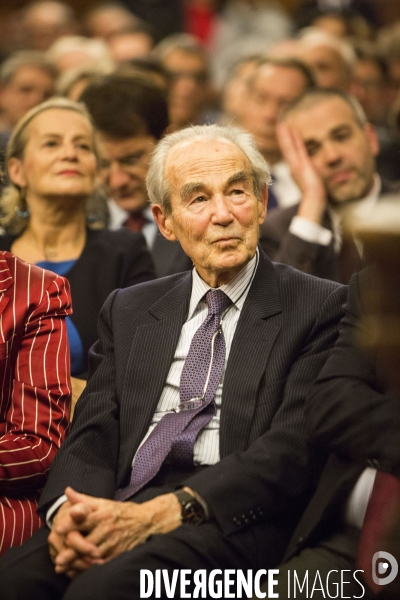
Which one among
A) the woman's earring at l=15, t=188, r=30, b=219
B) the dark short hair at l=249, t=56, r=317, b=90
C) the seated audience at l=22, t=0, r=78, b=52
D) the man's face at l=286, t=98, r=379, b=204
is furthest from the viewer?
the seated audience at l=22, t=0, r=78, b=52

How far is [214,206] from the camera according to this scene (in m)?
2.35

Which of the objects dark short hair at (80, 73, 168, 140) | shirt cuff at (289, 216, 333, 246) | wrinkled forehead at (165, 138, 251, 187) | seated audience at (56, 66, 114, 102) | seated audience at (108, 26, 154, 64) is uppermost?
seated audience at (108, 26, 154, 64)

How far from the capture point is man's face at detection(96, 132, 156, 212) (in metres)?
3.81

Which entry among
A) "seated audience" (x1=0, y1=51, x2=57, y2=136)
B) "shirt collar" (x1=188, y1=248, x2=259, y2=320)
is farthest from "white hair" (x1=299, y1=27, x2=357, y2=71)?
"shirt collar" (x1=188, y1=248, x2=259, y2=320)

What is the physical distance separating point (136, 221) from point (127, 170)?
225mm

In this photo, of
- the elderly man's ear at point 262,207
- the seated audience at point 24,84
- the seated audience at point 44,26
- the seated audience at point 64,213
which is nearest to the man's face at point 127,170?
the seated audience at point 64,213

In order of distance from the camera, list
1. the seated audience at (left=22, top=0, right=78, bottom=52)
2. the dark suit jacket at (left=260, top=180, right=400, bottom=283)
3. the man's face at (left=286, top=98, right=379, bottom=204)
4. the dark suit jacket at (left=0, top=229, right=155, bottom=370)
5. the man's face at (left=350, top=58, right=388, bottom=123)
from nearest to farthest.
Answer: the dark suit jacket at (left=0, top=229, right=155, bottom=370) < the dark suit jacket at (left=260, top=180, right=400, bottom=283) < the man's face at (left=286, top=98, right=379, bottom=204) < the man's face at (left=350, top=58, right=388, bottom=123) < the seated audience at (left=22, top=0, right=78, bottom=52)

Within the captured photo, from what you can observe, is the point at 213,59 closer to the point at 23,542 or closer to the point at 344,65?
the point at 344,65

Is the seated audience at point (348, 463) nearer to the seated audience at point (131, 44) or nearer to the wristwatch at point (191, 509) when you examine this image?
the wristwatch at point (191, 509)

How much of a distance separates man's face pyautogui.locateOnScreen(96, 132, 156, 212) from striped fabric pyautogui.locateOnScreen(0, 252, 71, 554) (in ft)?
4.78

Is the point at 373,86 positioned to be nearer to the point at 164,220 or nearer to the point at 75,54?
the point at 75,54

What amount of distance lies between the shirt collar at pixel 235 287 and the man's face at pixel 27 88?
335cm

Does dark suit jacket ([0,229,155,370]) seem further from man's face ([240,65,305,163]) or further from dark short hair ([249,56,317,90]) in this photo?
dark short hair ([249,56,317,90])

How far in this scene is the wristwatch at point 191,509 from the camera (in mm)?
2062
